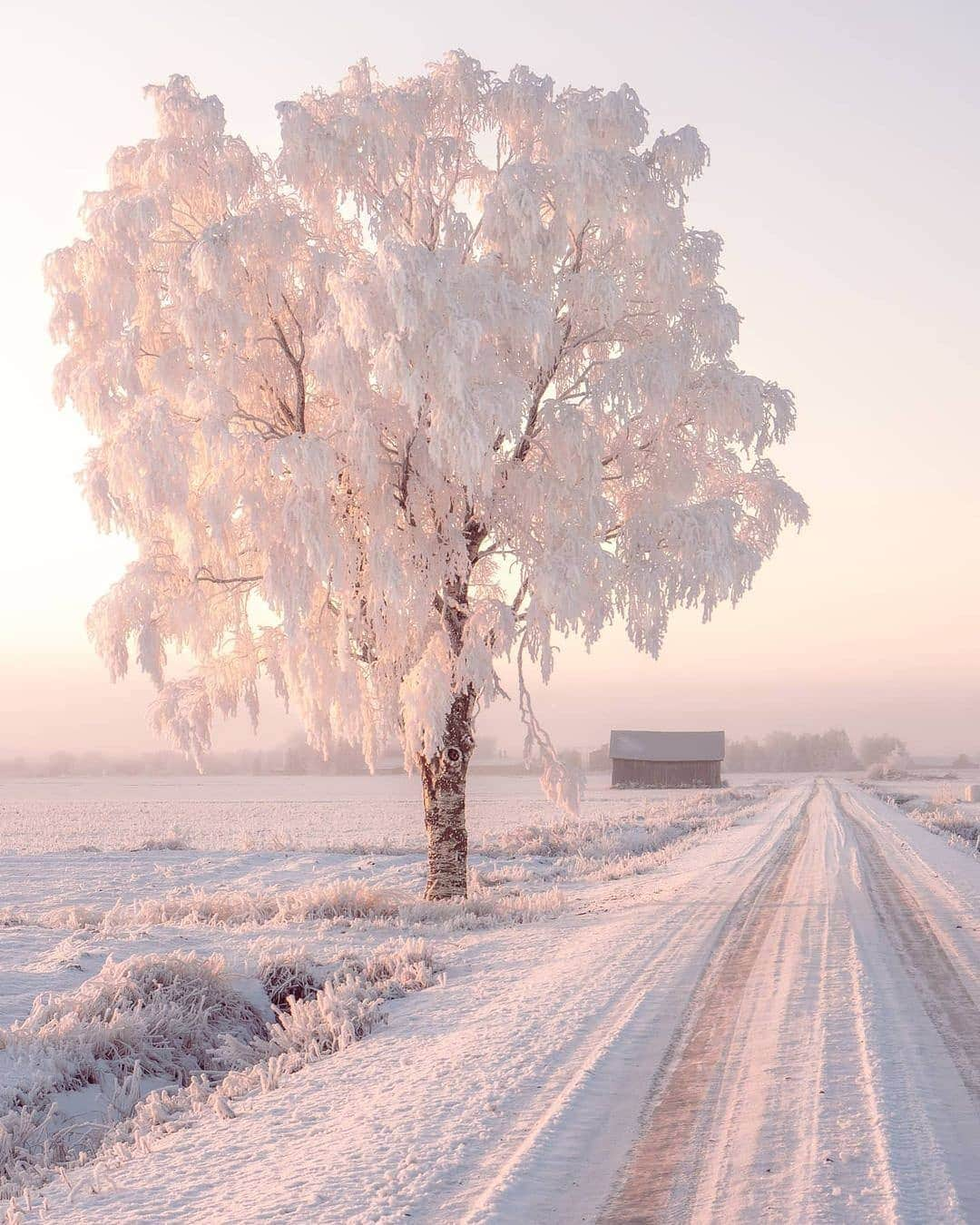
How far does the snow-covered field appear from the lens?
4113 millimetres

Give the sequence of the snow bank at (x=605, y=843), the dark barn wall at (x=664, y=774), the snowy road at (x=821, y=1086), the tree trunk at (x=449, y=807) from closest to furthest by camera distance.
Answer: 1. the snowy road at (x=821, y=1086)
2. the tree trunk at (x=449, y=807)
3. the snow bank at (x=605, y=843)
4. the dark barn wall at (x=664, y=774)

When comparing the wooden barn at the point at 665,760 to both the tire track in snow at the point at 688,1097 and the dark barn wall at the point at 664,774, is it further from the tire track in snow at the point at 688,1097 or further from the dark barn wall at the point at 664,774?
the tire track in snow at the point at 688,1097

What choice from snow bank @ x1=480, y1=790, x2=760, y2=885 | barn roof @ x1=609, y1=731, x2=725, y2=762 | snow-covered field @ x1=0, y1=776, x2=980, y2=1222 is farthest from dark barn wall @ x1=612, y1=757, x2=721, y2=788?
snow-covered field @ x1=0, y1=776, x2=980, y2=1222

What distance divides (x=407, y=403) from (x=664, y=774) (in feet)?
224

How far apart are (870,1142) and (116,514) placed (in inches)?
445

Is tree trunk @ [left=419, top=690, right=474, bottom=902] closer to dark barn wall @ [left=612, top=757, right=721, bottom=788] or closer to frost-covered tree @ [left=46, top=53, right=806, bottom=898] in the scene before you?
frost-covered tree @ [left=46, top=53, right=806, bottom=898]

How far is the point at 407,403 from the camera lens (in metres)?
11.4

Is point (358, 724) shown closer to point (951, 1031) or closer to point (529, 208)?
point (529, 208)

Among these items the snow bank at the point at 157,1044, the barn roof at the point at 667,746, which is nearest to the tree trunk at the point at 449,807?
the snow bank at the point at 157,1044

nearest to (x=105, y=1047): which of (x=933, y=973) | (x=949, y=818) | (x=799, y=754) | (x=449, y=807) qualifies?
(x=933, y=973)

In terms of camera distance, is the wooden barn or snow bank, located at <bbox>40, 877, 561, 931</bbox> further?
the wooden barn

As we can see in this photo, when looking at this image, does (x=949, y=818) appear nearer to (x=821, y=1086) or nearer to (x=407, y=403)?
(x=407, y=403)

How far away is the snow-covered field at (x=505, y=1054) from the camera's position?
4.11m

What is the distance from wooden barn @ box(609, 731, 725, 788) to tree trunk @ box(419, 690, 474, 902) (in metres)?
63.2
